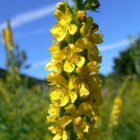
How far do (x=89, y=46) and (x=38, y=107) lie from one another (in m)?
5.09

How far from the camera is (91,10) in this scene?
5.81 ft

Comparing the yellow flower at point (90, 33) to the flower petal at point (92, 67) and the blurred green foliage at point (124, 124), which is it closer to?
the flower petal at point (92, 67)

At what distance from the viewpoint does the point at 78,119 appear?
1.54m

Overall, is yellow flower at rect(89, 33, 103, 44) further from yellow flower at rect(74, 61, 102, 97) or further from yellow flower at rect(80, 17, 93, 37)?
yellow flower at rect(74, 61, 102, 97)

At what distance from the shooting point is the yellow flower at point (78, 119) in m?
1.54

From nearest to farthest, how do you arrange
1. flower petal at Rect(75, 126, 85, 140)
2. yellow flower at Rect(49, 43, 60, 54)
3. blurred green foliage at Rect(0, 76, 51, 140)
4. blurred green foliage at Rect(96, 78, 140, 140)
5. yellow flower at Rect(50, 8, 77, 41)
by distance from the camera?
flower petal at Rect(75, 126, 85, 140), yellow flower at Rect(50, 8, 77, 41), yellow flower at Rect(49, 43, 60, 54), blurred green foliage at Rect(0, 76, 51, 140), blurred green foliage at Rect(96, 78, 140, 140)

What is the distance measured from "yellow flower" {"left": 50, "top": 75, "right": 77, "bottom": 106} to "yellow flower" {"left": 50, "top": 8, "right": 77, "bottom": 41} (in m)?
0.37

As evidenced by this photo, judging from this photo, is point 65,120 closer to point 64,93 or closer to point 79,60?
point 64,93

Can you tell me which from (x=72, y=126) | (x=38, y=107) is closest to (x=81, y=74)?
(x=72, y=126)

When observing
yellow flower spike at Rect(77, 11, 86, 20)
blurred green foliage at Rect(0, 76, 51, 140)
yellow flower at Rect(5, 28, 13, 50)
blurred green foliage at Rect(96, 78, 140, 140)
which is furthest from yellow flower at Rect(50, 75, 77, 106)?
yellow flower at Rect(5, 28, 13, 50)

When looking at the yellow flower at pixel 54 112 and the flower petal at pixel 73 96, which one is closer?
the flower petal at pixel 73 96

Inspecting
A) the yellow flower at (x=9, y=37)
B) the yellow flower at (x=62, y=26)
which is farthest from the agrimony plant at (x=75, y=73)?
the yellow flower at (x=9, y=37)

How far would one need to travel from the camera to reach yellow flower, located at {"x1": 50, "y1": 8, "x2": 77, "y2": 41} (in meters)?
1.64

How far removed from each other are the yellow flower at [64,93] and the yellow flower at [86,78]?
55 millimetres
